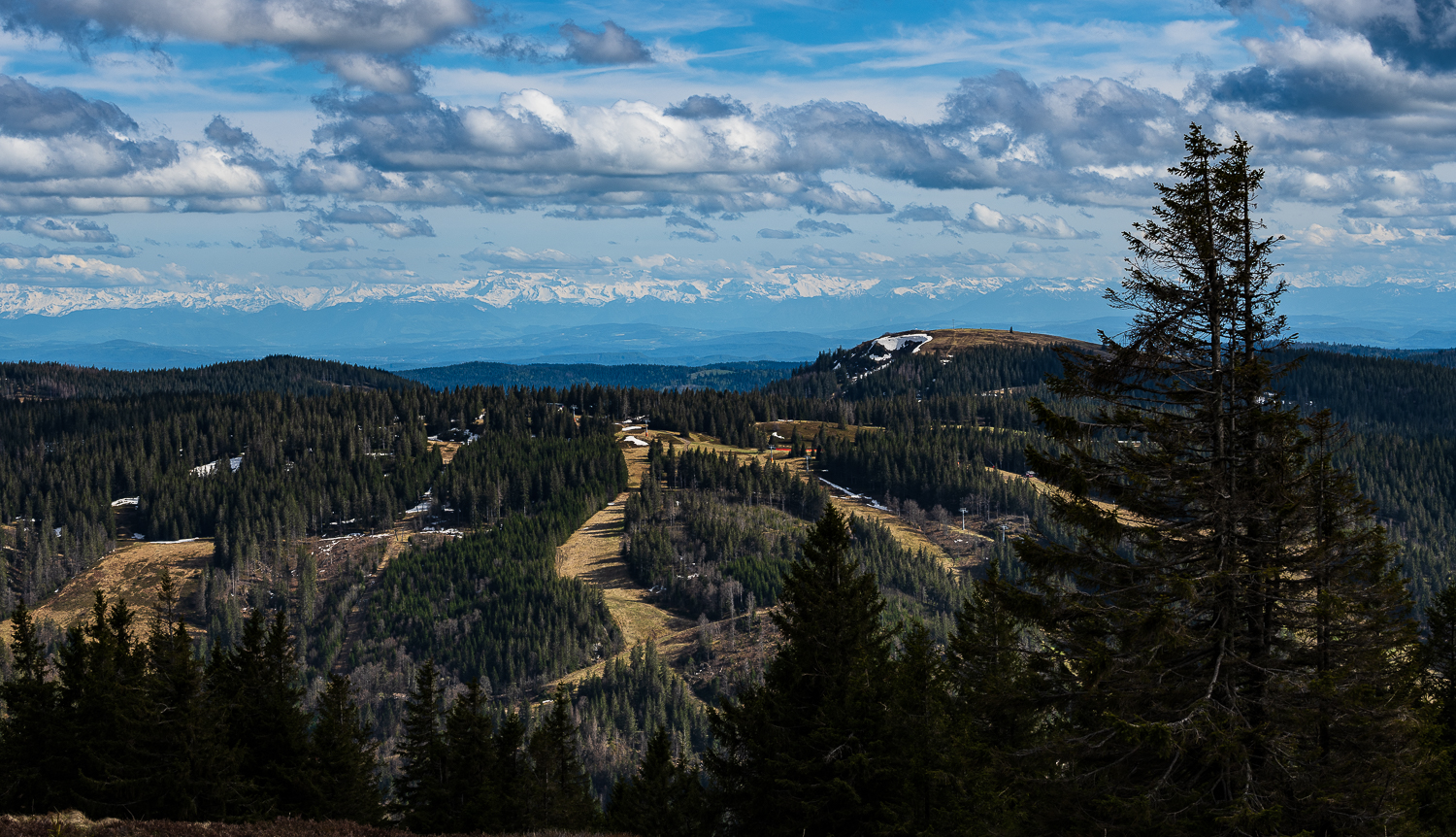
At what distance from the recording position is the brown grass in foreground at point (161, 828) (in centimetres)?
2294

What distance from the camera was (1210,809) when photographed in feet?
61.2

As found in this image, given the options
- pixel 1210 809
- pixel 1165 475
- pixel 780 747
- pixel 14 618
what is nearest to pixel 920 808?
pixel 780 747

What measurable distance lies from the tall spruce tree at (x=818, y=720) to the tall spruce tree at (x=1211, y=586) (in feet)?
28.1

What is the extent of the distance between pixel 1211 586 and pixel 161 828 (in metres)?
23.7

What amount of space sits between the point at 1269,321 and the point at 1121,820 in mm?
10217

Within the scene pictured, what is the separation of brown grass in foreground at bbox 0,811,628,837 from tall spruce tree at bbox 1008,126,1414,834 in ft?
54.8

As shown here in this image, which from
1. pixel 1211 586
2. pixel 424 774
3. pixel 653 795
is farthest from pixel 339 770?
pixel 1211 586

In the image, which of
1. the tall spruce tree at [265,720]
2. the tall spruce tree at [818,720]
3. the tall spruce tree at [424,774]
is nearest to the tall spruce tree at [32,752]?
the tall spruce tree at [265,720]

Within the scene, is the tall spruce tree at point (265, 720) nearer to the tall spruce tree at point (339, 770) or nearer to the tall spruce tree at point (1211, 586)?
the tall spruce tree at point (339, 770)

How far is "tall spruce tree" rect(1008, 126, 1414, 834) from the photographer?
19.3 m

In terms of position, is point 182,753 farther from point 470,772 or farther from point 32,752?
point 470,772

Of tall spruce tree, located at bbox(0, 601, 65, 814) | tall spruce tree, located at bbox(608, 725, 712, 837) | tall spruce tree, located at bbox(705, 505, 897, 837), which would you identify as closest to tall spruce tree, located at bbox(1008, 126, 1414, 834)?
tall spruce tree, located at bbox(705, 505, 897, 837)

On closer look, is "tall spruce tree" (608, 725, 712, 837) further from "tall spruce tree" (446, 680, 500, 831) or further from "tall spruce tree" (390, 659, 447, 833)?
"tall spruce tree" (390, 659, 447, 833)

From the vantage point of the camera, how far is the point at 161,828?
2383 centimetres
